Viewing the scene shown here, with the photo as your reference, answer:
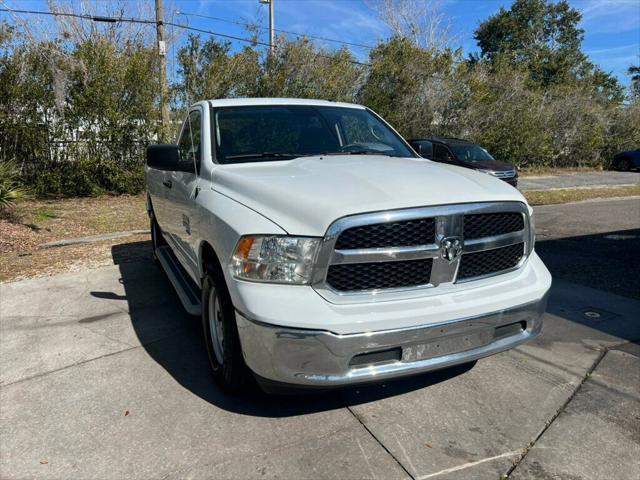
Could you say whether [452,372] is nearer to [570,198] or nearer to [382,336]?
[382,336]

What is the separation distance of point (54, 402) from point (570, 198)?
47.4ft

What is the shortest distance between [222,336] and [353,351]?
1000mm

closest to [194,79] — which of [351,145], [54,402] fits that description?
[351,145]

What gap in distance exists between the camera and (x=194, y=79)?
1361 centimetres

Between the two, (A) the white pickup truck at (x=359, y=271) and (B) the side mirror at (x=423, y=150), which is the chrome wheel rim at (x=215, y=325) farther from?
(B) the side mirror at (x=423, y=150)

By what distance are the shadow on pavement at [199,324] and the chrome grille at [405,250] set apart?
2.00 feet

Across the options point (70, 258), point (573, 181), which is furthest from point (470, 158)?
point (70, 258)

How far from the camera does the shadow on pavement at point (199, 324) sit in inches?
125

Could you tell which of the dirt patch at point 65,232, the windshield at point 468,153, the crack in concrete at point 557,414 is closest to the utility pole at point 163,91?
the dirt patch at point 65,232

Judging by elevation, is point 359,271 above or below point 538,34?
below

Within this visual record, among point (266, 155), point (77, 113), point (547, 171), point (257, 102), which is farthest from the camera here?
point (547, 171)

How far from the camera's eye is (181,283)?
455 centimetres

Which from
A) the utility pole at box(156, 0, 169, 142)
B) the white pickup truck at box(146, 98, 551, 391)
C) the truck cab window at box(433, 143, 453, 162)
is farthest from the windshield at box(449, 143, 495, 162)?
the white pickup truck at box(146, 98, 551, 391)

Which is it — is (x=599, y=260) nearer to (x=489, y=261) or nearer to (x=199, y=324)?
(x=489, y=261)
